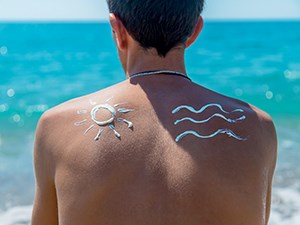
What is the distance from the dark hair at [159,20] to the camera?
1.39 meters

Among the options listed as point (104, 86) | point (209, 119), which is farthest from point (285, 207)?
point (104, 86)

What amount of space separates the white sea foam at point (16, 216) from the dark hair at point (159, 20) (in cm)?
326

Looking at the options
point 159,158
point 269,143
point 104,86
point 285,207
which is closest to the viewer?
point 159,158

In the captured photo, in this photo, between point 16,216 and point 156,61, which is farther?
point 16,216

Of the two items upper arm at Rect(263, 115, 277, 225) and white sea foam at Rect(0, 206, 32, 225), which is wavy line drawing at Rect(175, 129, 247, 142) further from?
white sea foam at Rect(0, 206, 32, 225)

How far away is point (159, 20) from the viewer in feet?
4.57

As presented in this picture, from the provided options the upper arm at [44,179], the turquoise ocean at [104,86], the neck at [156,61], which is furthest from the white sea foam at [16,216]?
the neck at [156,61]

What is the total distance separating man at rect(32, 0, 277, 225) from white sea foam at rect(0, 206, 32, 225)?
3038 millimetres

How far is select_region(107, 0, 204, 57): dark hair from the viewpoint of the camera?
1.39 meters

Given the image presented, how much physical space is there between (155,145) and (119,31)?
343 mm

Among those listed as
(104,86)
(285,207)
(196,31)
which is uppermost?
(104,86)

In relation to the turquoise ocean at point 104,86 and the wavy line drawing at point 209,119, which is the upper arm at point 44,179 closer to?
Result: the wavy line drawing at point 209,119

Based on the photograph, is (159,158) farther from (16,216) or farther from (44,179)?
(16,216)

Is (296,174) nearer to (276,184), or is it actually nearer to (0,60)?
(276,184)
